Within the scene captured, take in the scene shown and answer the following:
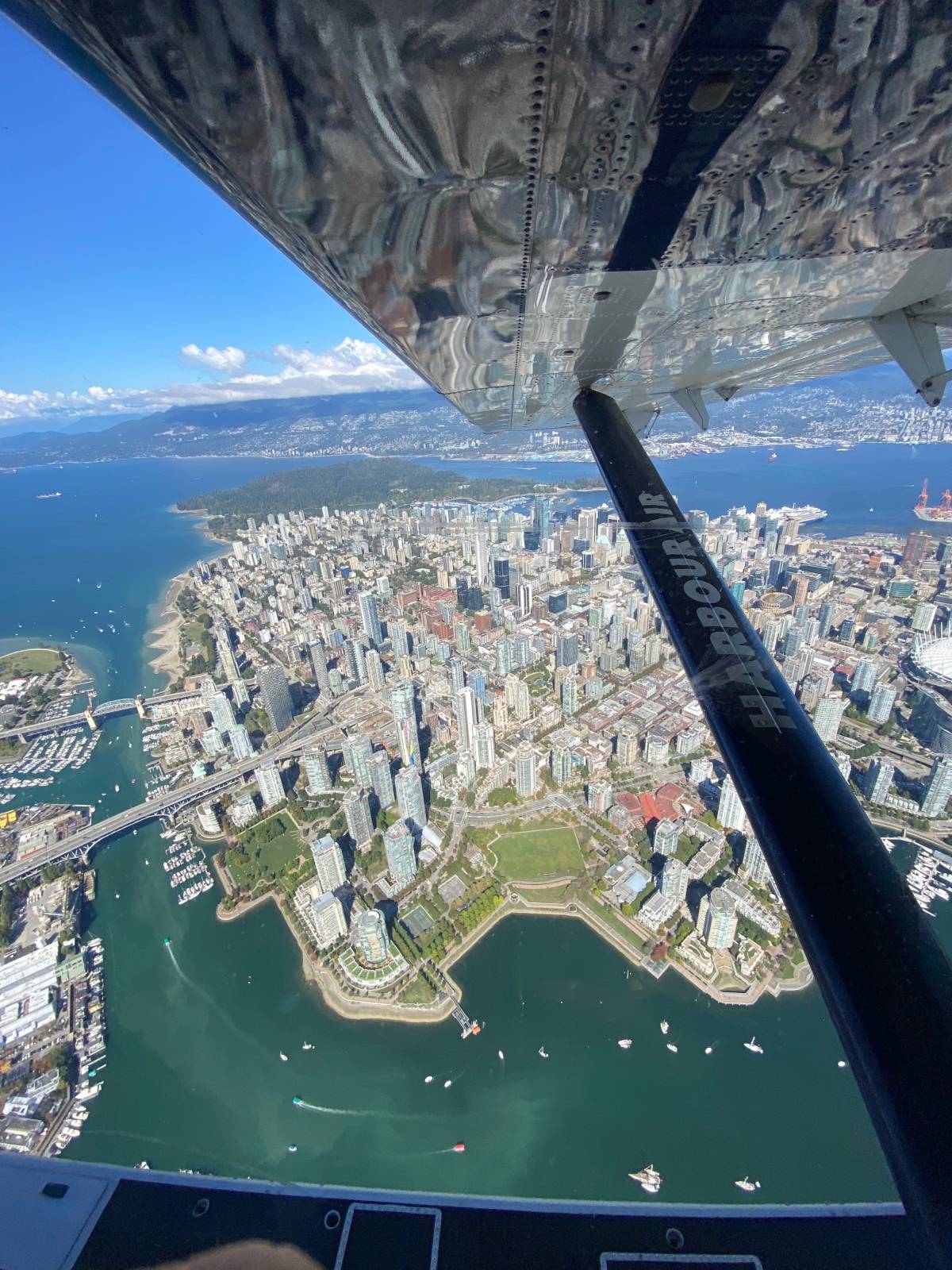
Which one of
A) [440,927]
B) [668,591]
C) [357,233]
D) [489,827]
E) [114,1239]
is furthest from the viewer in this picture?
[489,827]

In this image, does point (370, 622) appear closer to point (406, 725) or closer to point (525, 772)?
point (406, 725)

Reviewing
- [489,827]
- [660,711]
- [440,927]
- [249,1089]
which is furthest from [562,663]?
[249,1089]

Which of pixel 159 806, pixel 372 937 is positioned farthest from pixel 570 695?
pixel 159 806

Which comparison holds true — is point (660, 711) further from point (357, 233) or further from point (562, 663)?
point (357, 233)

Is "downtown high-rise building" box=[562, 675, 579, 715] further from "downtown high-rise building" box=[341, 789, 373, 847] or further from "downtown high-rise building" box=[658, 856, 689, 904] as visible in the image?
"downtown high-rise building" box=[341, 789, 373, 847]

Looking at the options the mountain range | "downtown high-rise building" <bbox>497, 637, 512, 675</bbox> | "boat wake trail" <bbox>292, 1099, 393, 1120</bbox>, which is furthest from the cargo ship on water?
"boat wake trail" <bbox>292, 1099, 393, 1120</bbox>

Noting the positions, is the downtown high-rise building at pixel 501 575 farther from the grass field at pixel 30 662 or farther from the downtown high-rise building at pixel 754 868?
the grass field at pixel 30 662
